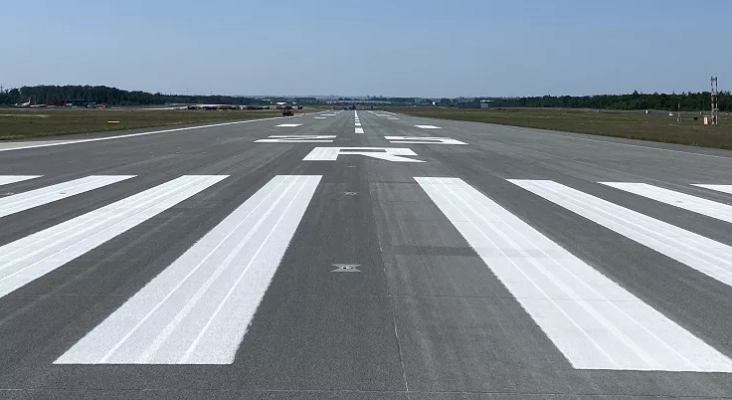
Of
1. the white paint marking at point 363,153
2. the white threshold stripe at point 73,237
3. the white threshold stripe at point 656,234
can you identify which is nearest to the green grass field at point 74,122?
the white paint marking at point 363,153

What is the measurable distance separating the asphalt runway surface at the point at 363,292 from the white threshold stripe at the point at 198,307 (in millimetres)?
22

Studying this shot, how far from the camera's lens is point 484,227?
30.0 ft

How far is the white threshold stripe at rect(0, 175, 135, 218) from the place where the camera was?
35.0 feet

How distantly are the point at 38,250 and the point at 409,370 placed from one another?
497 cm

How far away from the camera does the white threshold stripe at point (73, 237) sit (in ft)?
21.7

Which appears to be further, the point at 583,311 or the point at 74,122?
the point at 74,122

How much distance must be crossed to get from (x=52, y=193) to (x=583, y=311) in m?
9.71

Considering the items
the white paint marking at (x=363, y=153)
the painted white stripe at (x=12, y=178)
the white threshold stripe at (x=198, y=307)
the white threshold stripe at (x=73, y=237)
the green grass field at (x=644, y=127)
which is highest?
the green grass field at (x=644, y=127)

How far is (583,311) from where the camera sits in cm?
549

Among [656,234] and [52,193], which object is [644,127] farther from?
[52,193]

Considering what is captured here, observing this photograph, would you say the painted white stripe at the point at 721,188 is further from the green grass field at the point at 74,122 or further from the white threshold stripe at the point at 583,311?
the green grass field at the point at 74,122

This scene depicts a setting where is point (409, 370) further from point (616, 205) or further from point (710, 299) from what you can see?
point (616, 205)

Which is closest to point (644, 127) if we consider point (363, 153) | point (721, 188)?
point (363, 153)

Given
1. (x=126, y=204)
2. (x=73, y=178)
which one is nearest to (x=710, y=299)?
(x=126, y=204)
